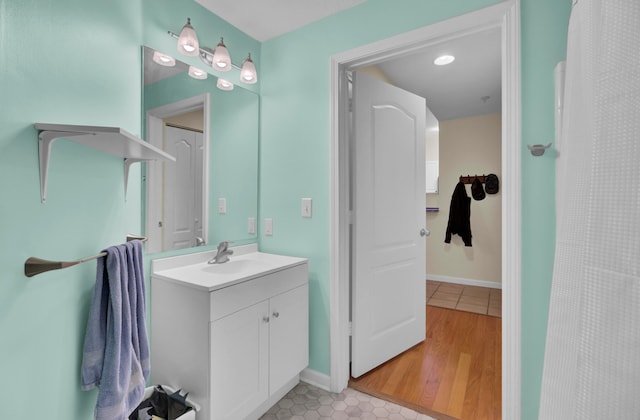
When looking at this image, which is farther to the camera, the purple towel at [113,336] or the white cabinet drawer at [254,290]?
the white cabinet drawer at [254,290]

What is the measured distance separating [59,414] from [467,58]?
322cm

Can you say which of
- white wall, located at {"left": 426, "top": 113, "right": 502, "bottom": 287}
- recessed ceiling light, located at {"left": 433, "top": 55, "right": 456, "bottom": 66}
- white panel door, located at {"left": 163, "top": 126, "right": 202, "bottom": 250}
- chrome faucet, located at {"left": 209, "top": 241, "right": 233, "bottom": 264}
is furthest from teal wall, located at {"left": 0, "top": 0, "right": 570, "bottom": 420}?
white wall, located at {"left": 426, "top": 113, "right": 502, "bottom": 287}

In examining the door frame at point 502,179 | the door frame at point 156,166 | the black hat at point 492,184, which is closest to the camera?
the door frame at point 502,179

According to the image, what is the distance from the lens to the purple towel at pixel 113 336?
3.03 feet

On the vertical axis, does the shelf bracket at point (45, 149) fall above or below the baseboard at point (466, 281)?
above

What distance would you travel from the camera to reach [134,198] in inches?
48.1

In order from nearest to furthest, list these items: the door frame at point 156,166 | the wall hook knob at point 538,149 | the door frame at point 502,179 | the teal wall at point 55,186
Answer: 1. the teal wall at point 55,186
2. the wall hook knob at point 538,149
3. the door frame at point 502,179
4. the door frame at point 156,166

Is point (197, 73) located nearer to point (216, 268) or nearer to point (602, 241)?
point (216, 268)

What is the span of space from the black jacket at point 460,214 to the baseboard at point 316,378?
3.10 m

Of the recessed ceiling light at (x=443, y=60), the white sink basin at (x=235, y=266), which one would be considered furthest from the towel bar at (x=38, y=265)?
the recessed ceiling light at (x=443, y=60)

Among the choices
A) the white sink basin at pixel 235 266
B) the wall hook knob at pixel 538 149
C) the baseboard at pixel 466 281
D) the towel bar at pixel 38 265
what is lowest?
the baseboard at pixel 466 281

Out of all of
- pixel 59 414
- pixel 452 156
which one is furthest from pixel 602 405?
pixel 452 156

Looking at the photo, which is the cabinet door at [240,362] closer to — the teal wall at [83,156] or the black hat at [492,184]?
the teal wall at [83,156]

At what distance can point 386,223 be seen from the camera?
220cm
